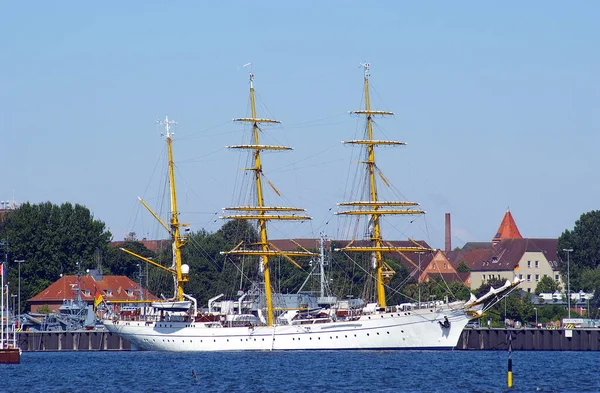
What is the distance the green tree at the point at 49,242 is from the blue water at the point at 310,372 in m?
50.5

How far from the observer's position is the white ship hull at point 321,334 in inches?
3816

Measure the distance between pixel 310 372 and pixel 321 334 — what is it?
22.2m

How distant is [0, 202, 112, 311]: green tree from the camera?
152375 millimetres

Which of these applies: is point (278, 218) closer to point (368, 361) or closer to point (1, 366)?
point (368, 361)

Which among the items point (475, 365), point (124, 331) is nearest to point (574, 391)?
point (475, 365)

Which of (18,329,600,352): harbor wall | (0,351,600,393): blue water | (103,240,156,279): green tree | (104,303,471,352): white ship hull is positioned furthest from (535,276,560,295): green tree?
(104,303,471,352): white ship hull

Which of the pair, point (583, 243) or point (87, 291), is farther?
point (583, 243)

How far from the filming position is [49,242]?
509 feet

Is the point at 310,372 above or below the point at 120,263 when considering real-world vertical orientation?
below

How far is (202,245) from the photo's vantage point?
164m

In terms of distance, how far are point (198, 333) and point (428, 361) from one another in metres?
24.5

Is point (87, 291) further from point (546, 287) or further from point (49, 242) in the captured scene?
point (546, 287)

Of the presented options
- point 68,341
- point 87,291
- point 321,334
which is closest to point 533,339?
point 321,334

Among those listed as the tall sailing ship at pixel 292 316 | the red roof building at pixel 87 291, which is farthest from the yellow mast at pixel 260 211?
the red roof building at pixel 87 291
